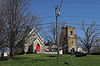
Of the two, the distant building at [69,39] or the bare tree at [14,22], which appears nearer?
the bare tree at [14,22]

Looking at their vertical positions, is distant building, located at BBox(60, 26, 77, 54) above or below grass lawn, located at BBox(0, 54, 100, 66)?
above

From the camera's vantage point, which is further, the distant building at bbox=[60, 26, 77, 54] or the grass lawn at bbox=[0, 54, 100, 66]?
the distant building at bbox=[60, 26, 77, 54]

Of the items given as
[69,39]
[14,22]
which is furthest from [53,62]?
[69,39]

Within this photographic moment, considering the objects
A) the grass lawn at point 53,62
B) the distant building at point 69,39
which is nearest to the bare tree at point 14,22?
the grass lawn at point 53,62

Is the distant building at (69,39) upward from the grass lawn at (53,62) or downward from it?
upward

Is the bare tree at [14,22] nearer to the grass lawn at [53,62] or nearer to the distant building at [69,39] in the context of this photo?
the grass lawn at [53,62]

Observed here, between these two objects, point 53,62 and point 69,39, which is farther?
point 69,39

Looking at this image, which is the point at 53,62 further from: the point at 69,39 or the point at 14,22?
the point at 69,39

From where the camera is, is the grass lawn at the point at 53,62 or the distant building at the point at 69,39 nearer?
the grass lawn at the point at 53,62

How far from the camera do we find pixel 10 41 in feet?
83.4

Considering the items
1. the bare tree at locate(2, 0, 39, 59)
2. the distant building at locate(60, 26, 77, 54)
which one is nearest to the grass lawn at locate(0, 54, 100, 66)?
the bare tree at locate(2, 0, 39, 59)

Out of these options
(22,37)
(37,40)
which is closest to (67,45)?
(37,40)

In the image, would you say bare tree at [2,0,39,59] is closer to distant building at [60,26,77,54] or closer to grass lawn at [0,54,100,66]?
grass lawn at [0,54,100,66]

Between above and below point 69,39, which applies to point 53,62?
below
